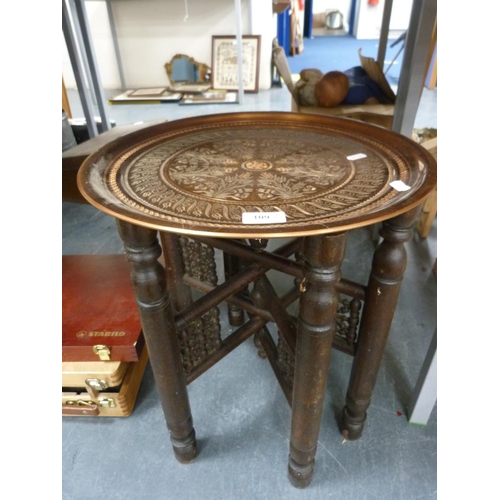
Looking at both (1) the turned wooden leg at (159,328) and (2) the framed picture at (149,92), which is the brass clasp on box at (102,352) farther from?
(2) the framed picture at (149,92)

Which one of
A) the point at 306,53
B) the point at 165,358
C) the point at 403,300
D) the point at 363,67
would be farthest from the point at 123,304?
the point at 306,53

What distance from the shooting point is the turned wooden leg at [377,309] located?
735 millimetres

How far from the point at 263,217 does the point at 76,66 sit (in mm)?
2006

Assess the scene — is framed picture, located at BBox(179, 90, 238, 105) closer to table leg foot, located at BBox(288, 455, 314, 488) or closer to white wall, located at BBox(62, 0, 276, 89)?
white wall, located at BBox(62, 0, 276, 89)

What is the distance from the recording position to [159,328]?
75 cm

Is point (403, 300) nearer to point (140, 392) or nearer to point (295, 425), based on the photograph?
point (295, 425)

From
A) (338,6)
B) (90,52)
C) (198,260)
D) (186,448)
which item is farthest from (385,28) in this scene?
(338,6)

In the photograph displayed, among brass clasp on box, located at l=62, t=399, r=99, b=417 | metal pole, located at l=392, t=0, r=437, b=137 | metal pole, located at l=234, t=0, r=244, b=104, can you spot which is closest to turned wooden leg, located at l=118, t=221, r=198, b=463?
brass clasp on box, located at l=62, t=399, r=99, b=417

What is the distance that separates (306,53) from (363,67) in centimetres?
439

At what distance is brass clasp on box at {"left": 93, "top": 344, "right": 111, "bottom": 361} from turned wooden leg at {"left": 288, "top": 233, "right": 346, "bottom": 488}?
518 millimetres

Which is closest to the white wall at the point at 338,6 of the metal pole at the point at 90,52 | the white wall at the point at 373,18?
the white wall at the point at 373,18

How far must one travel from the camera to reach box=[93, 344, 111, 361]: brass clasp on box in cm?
102

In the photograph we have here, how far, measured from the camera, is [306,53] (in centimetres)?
583

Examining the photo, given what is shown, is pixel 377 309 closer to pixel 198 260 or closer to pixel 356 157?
pixel 356 157
